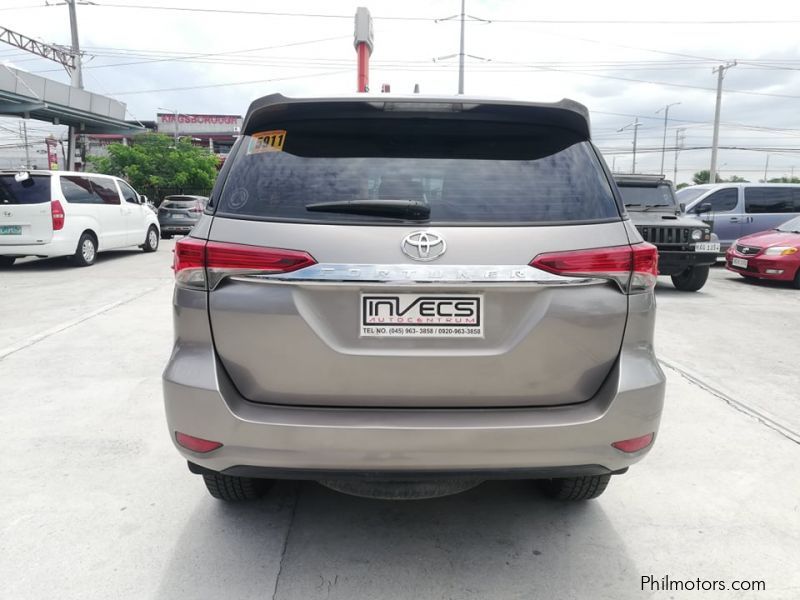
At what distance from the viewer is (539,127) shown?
2.23 meters

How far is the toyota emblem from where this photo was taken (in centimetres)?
195

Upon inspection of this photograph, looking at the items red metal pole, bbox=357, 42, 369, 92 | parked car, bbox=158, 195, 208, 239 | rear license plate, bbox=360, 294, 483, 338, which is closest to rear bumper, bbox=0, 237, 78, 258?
red metal pole, bbox=357, 42, 369, 92

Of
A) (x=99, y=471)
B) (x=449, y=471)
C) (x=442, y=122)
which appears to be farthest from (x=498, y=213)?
(x=99, y=471)

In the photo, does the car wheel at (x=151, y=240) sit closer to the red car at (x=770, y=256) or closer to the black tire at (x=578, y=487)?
the red car at (x=770, y=256)

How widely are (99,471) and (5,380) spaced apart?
2063mm

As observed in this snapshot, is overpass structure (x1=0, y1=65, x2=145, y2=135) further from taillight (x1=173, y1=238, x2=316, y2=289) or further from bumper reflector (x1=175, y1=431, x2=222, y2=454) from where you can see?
bumper reflector (x1=175, y1=431, x2=222, y2=454)

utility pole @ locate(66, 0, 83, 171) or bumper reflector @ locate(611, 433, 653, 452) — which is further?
utility pole @ locate(66, 0, 83, 171)

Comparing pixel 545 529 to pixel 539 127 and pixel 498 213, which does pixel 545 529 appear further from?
pixel 539 127

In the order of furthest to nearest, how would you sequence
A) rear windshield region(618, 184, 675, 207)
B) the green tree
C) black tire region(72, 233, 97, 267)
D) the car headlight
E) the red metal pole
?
the green tree < black tire region(72, 233, 97, 267) < the red metal pole < the car headlight < rear windshield region(618, 184, 675, 207)

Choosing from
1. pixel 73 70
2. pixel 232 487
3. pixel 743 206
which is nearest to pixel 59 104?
pixel 73 70

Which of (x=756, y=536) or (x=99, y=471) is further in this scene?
(x=99, y=471)

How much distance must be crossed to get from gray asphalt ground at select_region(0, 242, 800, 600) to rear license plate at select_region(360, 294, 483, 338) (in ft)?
3.11

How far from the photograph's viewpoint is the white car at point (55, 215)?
1045 centimetres

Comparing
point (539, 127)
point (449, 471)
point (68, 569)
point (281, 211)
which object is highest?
point (539, 127)
